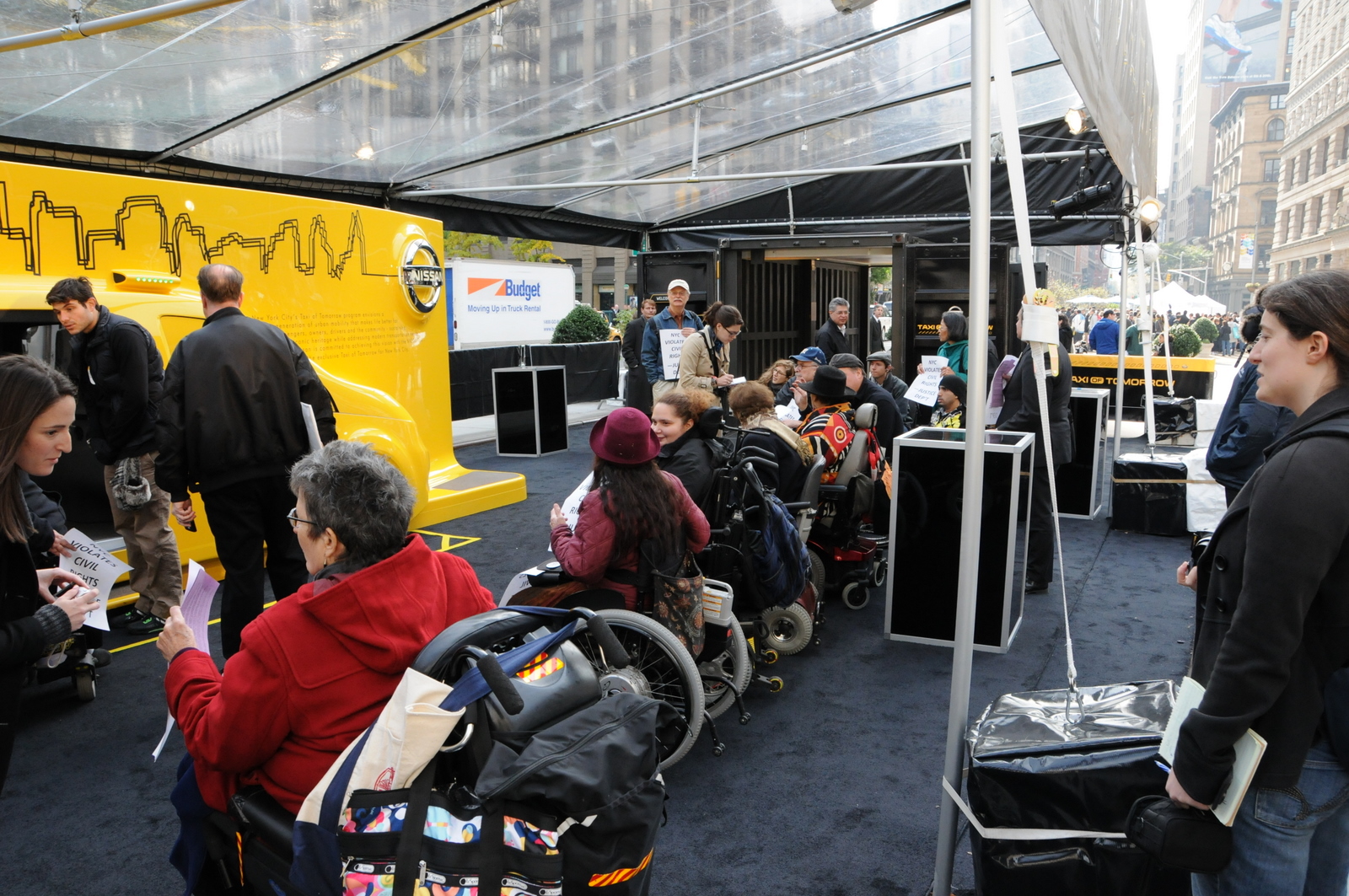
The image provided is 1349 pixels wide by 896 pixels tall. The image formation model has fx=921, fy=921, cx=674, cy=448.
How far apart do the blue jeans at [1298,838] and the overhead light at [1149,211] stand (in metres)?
8.17

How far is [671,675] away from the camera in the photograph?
10.5 ft

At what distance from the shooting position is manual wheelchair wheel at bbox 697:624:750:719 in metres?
3.57

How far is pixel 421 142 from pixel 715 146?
133 inches

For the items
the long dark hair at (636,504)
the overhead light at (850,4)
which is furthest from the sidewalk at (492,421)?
the overhead light at (850,4)

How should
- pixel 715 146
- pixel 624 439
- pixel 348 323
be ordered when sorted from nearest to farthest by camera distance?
pixel 624 439
pixel 348 323
pixel 715 146

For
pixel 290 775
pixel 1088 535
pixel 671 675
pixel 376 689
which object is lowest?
pixel 1088 535

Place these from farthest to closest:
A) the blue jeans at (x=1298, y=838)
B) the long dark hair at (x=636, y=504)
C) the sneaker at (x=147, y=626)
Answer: the sneaker at (x=147, y=626) → the long dark hair at (x=636, y=504) → the blue jeans at (x=1298, y=838)

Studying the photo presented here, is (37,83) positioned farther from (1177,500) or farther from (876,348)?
(876,348)

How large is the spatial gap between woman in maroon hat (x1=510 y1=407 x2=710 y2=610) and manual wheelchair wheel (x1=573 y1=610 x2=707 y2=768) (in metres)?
0.16

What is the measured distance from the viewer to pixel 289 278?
6.24 meters

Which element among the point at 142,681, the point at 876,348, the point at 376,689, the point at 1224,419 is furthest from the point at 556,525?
the point at 876,348

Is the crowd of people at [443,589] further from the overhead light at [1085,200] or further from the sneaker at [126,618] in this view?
the overhead light at [1085,200]

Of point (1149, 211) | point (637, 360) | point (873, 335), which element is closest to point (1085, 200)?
point (1149, 211)

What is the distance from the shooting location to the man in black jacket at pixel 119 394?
4180mm
